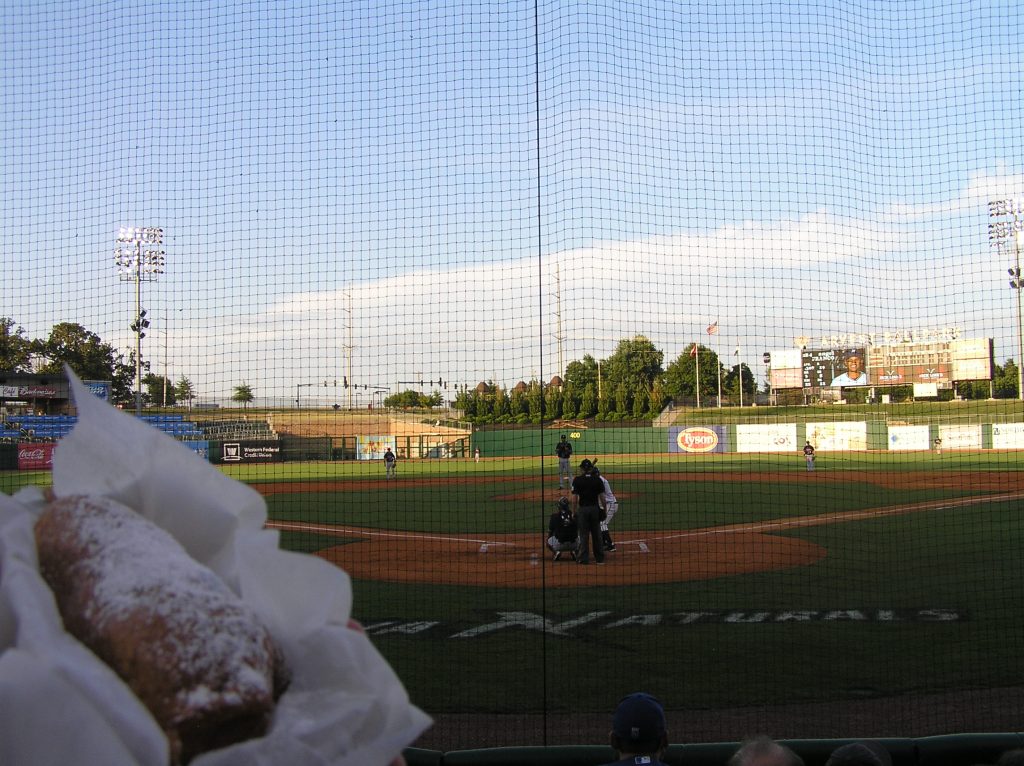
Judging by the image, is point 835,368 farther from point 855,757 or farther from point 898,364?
point 855,757

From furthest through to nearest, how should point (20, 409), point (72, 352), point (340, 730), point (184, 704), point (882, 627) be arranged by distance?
point (20, 409) → point (72, 352) → point (882, 627) → point (340, 730) → point (184, 704)

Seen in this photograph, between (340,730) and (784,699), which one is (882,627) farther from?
(340,730)

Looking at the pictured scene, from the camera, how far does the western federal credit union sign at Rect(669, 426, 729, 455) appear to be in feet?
122

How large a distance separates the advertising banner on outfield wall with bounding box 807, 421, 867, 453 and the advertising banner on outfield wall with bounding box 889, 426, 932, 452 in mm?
1270

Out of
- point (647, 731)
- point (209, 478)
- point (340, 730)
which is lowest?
point (647, 731)

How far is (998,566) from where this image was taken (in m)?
11.5

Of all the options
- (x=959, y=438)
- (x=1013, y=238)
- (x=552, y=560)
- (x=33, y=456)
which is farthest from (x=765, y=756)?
(x=959, y=438)

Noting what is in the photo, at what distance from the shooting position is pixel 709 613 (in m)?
9.20

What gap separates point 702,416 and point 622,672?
104 feet

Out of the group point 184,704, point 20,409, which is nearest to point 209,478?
point 184,704

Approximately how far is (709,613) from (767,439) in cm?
2946

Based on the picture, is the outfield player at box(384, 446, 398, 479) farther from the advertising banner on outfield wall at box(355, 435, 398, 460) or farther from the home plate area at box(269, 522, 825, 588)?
the home plate area at box(269, 522, 825, 588)

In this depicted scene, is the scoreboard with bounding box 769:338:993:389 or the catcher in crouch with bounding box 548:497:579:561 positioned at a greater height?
the scoreboard with bounding box 769:338:993:389

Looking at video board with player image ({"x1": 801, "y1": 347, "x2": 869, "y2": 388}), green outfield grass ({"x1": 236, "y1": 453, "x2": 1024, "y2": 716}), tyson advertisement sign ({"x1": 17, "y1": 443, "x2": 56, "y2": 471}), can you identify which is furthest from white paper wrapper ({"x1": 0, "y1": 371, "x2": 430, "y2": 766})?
video board with player image ({"x1": 801, "y1": 347, "x2": 869, "y2": 388})
